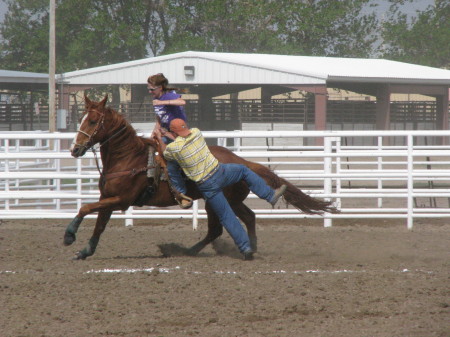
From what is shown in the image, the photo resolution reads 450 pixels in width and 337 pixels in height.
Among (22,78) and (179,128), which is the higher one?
(22,78)

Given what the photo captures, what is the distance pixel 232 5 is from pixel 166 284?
45.8m

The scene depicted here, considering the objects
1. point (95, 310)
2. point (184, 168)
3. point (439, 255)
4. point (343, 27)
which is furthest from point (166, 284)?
point (343, 27)

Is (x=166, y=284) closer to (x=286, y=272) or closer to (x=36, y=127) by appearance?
(x=286, y=272)

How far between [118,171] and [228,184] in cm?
111

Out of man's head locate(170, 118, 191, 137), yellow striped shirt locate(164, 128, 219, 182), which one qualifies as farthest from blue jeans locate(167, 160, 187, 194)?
man's head locate(170, 118, 191, 137)

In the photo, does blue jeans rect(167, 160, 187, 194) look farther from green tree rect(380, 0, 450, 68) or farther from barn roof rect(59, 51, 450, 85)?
Answer: green tree rect(380, 0, 450, 68)

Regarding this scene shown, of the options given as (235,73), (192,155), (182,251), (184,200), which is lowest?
(182,251)

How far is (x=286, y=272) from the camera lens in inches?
291

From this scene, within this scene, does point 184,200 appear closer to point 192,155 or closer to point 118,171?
point 192,155

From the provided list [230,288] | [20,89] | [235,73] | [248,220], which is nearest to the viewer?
[230,288]

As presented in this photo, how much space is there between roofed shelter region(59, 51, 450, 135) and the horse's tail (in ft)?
76.9

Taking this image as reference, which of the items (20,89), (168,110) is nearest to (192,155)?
(168,110)

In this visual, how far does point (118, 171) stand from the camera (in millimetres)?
8188

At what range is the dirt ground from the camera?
5.46 metres
